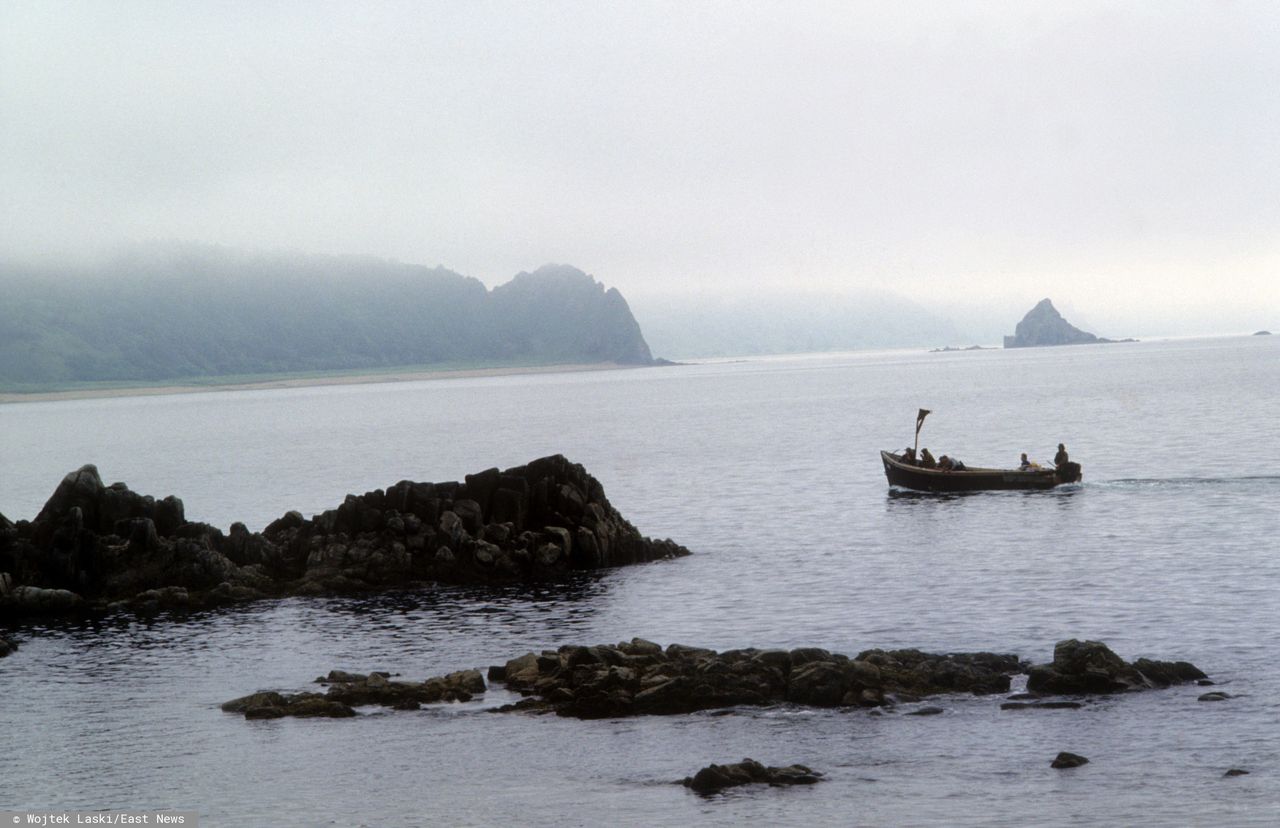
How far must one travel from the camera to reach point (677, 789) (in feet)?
86.6

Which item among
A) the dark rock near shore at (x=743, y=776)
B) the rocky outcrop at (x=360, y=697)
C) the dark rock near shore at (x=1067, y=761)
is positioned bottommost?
the rocky outcrop at (x=360, y=697)

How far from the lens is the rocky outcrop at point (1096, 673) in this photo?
106 feet

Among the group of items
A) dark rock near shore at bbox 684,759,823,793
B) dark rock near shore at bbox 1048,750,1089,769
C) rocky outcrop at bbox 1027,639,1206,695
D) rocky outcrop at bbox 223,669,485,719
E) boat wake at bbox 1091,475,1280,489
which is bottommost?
rocky outcrop at bbox 223,669,485,719

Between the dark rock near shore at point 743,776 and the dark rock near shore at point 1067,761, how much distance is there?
4868 millimetres

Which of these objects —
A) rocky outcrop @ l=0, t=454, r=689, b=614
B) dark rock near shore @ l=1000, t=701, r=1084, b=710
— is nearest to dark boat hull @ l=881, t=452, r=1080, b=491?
rocky outcrop @ l=0, t=454, r=689, b=614

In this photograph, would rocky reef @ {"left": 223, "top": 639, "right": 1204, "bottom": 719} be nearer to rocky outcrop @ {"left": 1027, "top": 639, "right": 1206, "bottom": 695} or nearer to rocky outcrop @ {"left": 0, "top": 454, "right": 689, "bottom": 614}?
rocky outcrop @ {"left": 1027, "top": 639, "right": 1206, "bottom": 695}

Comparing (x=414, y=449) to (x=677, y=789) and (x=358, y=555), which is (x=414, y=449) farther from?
(x=677, y=789)

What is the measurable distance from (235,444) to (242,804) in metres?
149

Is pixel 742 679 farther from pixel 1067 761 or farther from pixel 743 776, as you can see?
pixel 1067 761

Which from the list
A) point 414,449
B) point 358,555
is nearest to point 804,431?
point 414,449

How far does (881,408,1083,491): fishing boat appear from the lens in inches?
3211

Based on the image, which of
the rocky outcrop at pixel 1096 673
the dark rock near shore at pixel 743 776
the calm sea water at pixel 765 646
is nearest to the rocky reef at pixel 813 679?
the rocky outcrop at pixel 1096 673

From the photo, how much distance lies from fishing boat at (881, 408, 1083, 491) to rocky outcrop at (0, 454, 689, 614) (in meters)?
27.0

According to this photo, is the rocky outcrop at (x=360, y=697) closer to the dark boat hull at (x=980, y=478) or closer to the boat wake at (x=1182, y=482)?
the dark boat hull at (x=980, y=478)
